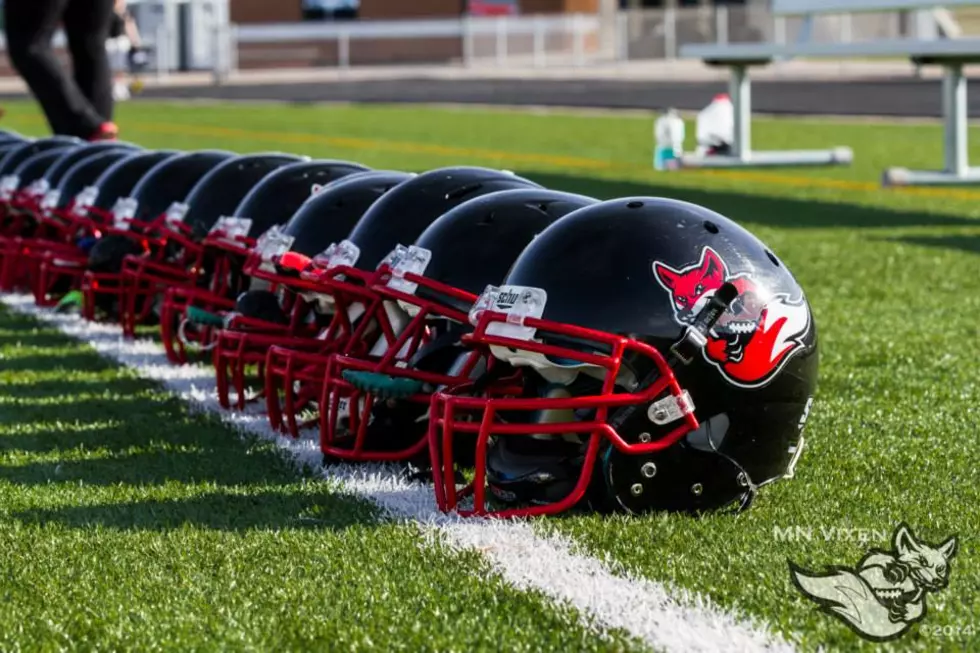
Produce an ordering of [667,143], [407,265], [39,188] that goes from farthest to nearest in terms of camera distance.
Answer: [667,143], [39,188], [407,265]

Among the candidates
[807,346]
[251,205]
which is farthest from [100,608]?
[251,205]

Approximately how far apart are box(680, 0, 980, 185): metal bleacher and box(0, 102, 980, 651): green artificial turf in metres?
3.77

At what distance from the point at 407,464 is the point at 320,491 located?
27 cm

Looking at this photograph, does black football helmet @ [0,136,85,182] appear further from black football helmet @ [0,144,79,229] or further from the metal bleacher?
the metal bleacher

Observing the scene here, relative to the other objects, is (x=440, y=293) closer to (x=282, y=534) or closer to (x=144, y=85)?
(x=282, y=534)

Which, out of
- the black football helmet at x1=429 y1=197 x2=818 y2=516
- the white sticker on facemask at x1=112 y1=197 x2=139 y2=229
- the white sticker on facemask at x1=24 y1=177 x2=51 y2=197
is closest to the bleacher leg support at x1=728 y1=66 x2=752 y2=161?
the white sticker on facemask at x1=24 y1=177 x2=51 y2=197

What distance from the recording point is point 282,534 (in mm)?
3207

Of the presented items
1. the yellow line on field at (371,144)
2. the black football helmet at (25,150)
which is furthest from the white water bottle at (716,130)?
the black football helmet at (25,150)

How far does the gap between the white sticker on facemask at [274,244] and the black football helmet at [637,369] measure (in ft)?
3.74

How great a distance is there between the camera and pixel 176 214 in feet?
17.6

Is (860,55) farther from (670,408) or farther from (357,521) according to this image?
(357,521)

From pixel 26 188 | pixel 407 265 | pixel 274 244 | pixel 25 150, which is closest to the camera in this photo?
pixel 407 265

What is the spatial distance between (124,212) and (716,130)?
8.73 meters

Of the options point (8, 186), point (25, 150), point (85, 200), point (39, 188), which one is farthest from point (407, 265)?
point (25, 150)
